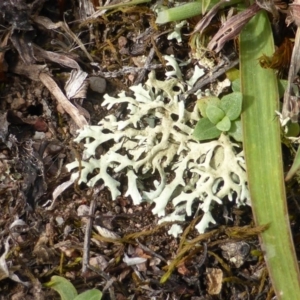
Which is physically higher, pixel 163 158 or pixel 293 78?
pixel 293 78

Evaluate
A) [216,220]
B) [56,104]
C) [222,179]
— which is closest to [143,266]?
[216,220]

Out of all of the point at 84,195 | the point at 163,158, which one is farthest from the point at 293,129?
the point at 84,195

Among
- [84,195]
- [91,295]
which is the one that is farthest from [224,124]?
[91,295]

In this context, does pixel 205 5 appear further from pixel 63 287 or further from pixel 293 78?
pixel 63 287

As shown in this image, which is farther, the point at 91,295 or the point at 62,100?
the point at 62,100

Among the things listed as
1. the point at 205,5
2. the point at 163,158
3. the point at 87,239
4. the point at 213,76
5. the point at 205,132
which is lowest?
the point at 87,239

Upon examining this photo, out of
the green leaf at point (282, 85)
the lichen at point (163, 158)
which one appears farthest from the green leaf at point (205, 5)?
the green leaf at point (282, 85)
